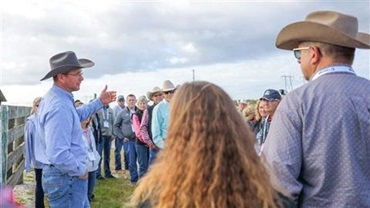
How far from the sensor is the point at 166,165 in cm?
194

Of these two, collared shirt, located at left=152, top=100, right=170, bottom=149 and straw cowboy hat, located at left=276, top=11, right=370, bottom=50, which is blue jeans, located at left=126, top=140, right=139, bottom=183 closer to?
collared shirt, located at left=152, top=100, right=170, bottom=149

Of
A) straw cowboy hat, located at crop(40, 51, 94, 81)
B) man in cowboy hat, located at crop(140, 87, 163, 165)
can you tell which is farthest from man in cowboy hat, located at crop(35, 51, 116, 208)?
man in cowboy hat, located at crop(140, 87, 163, 165)

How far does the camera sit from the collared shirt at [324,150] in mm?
2537

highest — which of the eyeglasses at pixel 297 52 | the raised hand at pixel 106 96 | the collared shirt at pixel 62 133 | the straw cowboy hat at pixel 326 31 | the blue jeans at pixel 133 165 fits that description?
the straw cowboy hat at pixel 326 31

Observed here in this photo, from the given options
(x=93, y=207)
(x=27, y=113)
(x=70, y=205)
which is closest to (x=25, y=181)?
(x=27, y=113)

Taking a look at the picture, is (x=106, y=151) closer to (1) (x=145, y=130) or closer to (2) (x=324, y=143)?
(1) (x=145, y=130)

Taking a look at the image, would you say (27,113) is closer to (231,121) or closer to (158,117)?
(158,117)

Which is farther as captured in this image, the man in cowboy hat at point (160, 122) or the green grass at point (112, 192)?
the green grass at point (112, 192)

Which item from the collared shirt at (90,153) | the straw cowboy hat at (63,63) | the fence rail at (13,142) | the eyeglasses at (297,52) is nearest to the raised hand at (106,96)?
the straw cowboy hat at (63,63)

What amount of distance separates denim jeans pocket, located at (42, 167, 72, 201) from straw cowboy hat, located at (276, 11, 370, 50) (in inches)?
85.5

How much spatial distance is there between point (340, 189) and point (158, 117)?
520cm

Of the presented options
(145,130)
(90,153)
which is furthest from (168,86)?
(90,153)

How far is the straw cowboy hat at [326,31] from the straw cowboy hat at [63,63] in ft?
6.79

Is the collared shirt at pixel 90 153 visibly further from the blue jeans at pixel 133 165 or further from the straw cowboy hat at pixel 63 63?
the blue jeans at pixel 133 165
